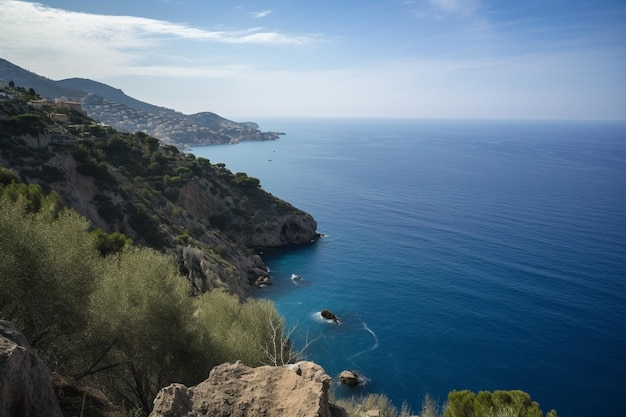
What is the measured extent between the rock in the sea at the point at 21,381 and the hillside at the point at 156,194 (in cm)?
3451

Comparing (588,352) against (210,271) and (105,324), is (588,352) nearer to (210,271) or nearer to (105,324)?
(210,271)

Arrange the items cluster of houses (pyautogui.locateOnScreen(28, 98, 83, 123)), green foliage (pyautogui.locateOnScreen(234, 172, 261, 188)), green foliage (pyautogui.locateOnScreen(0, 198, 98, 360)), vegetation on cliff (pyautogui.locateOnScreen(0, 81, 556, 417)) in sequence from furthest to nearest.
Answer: green foliage (pyautogui.locateOnScreen(234, 172, 261, 188)) < cluster of houses (pyautogui.locateOnScreen(28, 98, 83, 123)) < vegetation on cliff (pyautogui.locateOnScreen(0, 81, 556, 417)) < green foliage (pyautogui.locateOnScreen(0, 198, 98, 360))

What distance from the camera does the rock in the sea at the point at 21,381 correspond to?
8742 mm

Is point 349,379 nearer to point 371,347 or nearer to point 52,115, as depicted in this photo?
point 371,347

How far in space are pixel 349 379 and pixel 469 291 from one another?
29123mm

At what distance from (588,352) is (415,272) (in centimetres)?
2672

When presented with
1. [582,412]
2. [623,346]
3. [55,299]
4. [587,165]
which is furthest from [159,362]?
[587,165]

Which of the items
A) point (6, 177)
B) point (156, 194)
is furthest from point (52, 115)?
point (6, 177)

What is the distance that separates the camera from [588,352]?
44.8 m

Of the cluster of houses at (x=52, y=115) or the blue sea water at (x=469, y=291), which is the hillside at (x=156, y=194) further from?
→ the blue sea water at (x=469, y=291)

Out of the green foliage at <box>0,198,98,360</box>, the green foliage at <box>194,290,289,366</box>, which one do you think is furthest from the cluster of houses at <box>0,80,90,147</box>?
the green foliage at <box>0,198,98,360</box>

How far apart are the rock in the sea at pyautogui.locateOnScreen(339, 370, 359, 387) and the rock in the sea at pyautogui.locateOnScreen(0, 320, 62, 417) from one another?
3229 cm

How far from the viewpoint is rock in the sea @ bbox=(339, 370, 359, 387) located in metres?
38.9

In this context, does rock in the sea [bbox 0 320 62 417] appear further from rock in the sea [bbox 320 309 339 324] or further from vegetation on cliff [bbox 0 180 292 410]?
rock in the sea [bbox 320 309 339 324]
